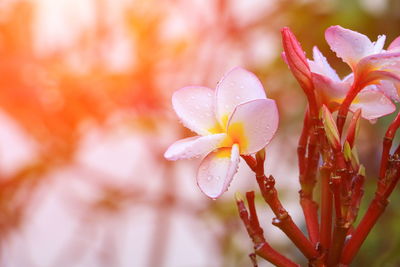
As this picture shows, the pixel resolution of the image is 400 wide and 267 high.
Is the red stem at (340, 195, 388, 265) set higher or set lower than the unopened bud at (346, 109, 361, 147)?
lower

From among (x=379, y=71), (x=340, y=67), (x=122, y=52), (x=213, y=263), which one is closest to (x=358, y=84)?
(x=379, y=71)

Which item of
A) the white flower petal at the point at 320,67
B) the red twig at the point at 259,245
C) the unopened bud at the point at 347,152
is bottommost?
the red twig at the point at 259,245

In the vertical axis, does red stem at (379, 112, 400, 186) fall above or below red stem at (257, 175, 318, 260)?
above

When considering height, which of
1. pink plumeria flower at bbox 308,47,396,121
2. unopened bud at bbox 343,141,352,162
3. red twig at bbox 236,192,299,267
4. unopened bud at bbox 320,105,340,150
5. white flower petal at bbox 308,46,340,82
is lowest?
red twig at bbox 236,192,299,267

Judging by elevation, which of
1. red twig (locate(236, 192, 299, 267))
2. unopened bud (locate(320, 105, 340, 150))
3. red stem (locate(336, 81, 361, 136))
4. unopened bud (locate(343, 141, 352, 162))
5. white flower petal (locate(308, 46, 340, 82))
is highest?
white flower petal (locate(308, 46, 340, 82))

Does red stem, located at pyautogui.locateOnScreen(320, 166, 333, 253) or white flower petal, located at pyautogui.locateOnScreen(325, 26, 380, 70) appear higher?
white flower petal, located at pyautogui.locateOnScreen(325, 26, 380, 70)

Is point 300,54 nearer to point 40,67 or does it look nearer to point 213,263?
point 40,67

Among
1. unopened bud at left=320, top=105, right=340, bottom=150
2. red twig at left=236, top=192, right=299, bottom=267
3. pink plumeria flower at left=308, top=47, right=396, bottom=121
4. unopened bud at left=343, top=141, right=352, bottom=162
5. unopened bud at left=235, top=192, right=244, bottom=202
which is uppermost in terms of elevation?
pink plumeria flower at left=308, top=47, right=396, bottom=121
